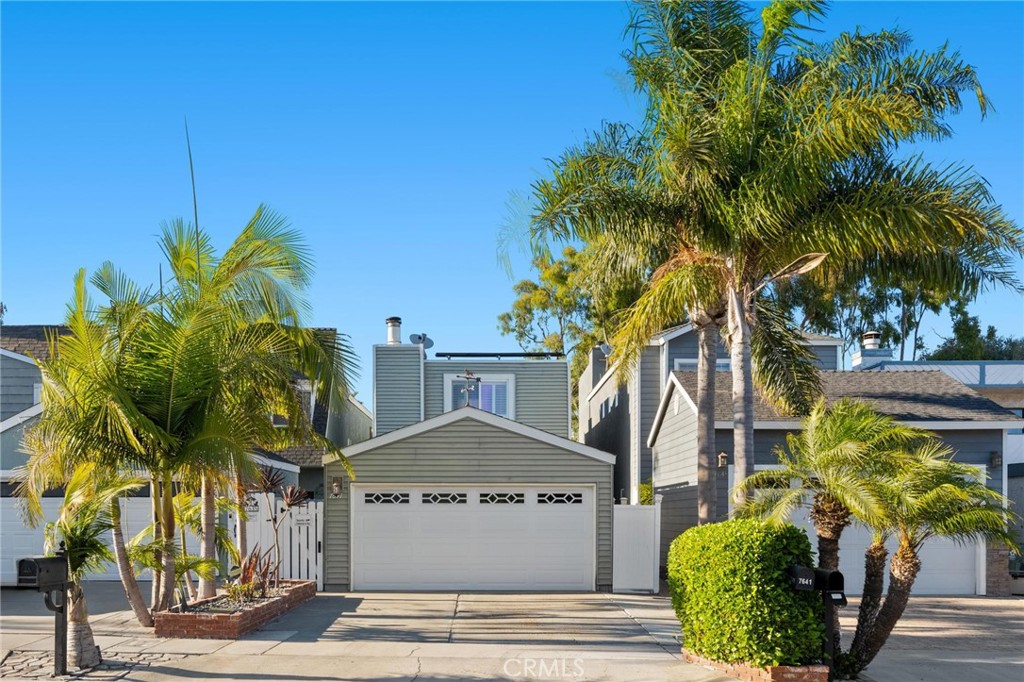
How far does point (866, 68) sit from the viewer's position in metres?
13.4

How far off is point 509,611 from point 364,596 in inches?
124

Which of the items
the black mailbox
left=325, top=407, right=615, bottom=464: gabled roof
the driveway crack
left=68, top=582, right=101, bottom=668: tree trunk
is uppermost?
left=325, top=407, right=615, bottom=464: gabled roof

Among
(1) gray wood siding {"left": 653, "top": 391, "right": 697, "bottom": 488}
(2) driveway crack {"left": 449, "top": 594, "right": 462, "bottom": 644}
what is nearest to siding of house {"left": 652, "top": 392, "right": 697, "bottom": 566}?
(1) gray wood siding {"left": 653, "top": 391, "right": 697, "bottom": 488}

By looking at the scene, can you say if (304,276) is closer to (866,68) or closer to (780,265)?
(780,265)

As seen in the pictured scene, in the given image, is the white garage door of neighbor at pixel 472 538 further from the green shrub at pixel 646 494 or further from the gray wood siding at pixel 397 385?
the gray wood siding at pixel 397 385

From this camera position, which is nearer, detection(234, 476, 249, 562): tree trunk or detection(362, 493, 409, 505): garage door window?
detection(234, 476, 249, 562): tree trunk

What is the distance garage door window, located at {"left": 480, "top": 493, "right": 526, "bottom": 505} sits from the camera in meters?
17.4

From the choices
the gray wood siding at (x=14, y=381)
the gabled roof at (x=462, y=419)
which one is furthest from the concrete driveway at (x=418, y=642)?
the gray wood siding at (x=14, y=381)

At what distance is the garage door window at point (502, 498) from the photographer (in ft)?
57.0

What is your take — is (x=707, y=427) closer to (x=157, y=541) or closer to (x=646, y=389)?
(x=646, y=389)

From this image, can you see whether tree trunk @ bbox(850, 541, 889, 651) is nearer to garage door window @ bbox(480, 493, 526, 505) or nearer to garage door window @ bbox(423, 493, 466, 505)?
garage door window @ bbox(480, 493, 526, 505)

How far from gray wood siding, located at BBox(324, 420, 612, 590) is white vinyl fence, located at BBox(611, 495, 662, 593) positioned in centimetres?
46

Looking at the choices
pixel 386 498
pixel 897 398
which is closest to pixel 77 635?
pixel 386 498

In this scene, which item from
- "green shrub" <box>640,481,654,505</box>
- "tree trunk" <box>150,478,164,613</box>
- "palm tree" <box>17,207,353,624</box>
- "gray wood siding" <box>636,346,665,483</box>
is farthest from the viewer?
"gray wood siding" <box>636,346,665,483</box>
